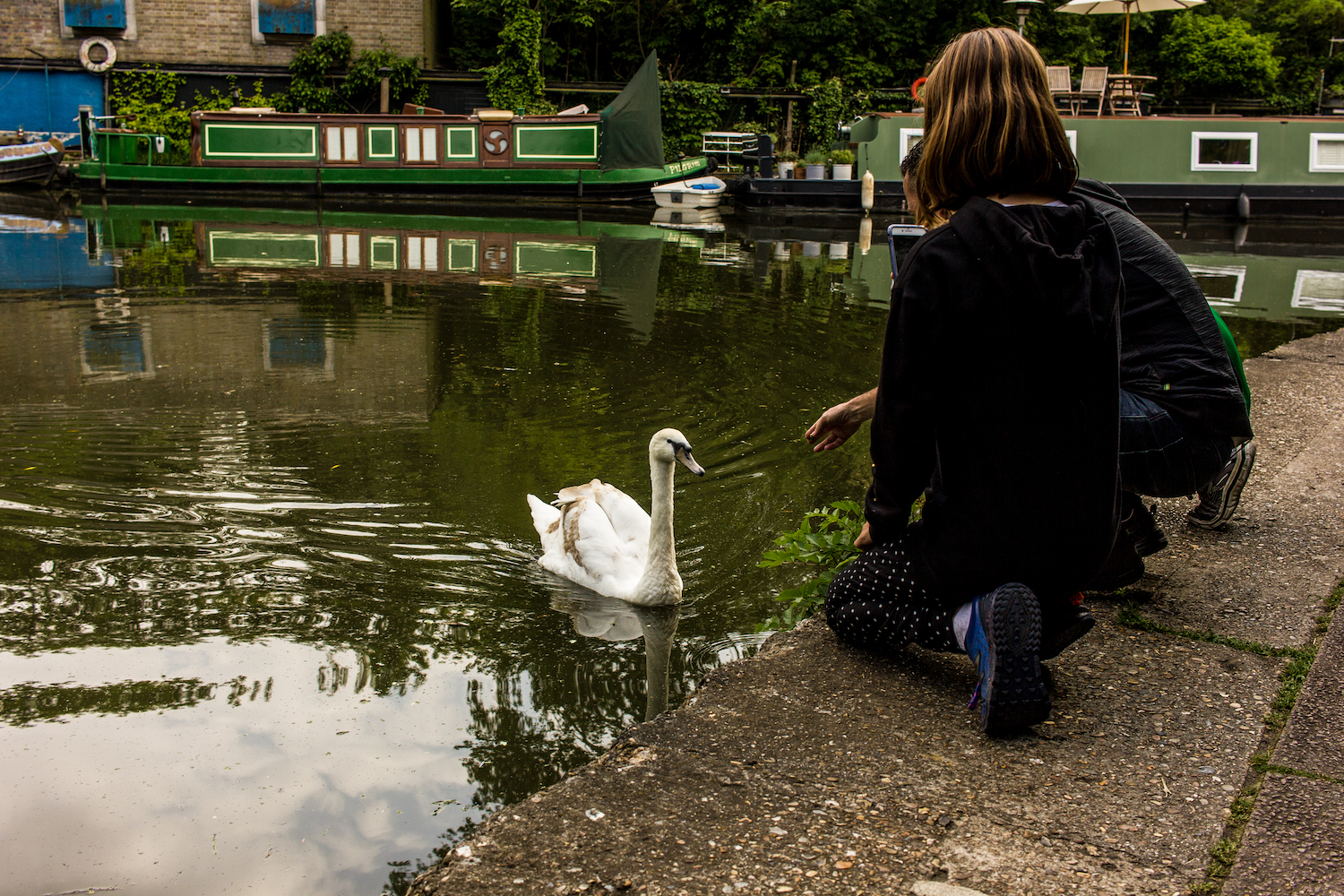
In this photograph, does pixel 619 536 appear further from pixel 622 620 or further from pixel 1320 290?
pixel 1320 290

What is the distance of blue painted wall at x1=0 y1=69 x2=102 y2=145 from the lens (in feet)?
86.3

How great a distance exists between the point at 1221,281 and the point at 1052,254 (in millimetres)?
13237

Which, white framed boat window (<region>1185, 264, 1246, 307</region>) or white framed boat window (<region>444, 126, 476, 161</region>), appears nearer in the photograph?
white framed boat window (<region>1185, 264, 1246, 307</region>)

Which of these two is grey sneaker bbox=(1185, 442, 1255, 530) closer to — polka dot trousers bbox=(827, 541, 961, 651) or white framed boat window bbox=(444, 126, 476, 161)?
polka dot trousers bbox=(827, 541, 961, 651)

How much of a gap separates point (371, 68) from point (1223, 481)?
26193 mm

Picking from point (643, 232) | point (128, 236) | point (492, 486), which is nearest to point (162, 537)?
point (492, 486)

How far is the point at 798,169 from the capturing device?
23.0m

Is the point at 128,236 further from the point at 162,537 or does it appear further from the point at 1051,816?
the point at 1051,816

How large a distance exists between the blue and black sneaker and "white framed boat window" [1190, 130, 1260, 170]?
2292 cm

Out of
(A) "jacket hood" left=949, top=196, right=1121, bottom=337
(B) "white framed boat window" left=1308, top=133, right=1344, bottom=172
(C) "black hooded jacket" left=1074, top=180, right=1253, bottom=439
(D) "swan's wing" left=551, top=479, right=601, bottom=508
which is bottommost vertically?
(D) "swan's wing" left=551, top=479, right=601, bottom=508

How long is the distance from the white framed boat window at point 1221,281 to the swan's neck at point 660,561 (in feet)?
30.2

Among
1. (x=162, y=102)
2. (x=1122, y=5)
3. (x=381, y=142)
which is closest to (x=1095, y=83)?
(x=1122, y=5)

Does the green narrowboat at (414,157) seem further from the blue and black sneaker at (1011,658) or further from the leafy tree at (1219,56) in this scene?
the blue and black sneaker at (1011,658)

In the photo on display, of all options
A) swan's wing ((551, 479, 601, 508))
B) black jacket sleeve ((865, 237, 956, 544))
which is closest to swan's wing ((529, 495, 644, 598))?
swan's wing ((551, 479, 601, 508))
